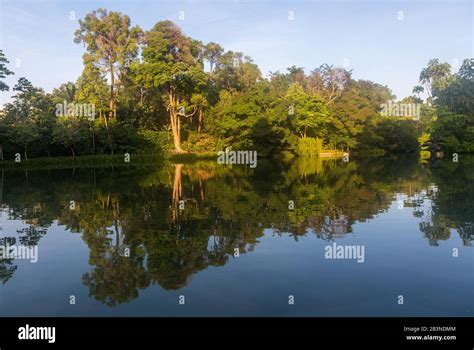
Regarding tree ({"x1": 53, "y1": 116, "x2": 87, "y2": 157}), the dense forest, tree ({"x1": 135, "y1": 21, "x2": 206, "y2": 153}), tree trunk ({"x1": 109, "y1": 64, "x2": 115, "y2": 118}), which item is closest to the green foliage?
the dense forest

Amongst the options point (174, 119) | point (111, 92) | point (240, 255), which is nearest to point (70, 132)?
point (111, 92)

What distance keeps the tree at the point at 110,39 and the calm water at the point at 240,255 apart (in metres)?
29.7

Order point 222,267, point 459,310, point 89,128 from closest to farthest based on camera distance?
point 459,310 → point 222,267 → point 89,128

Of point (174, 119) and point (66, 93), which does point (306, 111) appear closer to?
point (174, 119)

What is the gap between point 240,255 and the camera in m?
8.23

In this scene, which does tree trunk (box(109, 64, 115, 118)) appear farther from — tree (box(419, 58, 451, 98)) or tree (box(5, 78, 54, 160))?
tree (box(419, 58, 451, 98))

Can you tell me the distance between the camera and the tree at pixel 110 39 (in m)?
41.7

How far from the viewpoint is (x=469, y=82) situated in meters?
48.0

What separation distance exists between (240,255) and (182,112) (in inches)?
1488

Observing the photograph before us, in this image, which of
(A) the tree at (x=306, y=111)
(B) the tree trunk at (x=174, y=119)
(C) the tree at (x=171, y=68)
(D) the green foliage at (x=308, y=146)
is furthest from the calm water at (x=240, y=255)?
(D) the green foliage at (x=308, y=146)

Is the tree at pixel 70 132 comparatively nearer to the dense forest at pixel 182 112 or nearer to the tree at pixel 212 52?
the dense forest at pixel 182 112

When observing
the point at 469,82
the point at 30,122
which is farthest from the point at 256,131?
the point at 469,82

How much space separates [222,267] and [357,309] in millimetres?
2698
